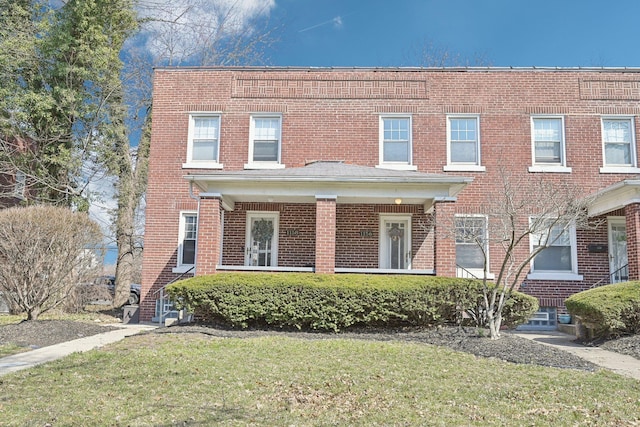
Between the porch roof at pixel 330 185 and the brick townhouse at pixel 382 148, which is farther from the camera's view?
the brick townhouse at pixel 382 148

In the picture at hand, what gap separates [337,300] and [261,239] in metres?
4.81

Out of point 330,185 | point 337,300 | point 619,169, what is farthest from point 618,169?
point 337,300

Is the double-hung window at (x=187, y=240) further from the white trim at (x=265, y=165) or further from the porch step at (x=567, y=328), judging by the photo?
the porch step at (x=567, y=328)

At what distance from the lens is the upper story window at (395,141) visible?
1471cm

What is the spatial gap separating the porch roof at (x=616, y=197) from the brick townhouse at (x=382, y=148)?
0.70 meters

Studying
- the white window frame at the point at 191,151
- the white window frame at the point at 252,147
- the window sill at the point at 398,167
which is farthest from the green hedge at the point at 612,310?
the white window frame at the point at 191,151

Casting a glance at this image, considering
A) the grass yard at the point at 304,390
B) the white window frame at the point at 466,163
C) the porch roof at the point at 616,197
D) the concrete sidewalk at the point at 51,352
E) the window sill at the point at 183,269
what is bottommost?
the concrete sidewalk at the point at 51,352

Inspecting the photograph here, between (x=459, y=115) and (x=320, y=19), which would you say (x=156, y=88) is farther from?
(x=320, y=19)

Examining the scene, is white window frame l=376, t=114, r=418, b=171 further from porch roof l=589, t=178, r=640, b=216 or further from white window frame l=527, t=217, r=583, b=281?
porch roof l=589, t=178, r=640, b=216

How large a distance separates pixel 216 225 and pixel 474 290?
19.5ft

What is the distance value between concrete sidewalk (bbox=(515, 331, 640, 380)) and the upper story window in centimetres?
598

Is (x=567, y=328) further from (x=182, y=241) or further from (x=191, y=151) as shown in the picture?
(x=191, y=151)

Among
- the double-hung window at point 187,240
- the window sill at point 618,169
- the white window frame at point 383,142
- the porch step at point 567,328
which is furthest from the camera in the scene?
the white window frame at point 383,142

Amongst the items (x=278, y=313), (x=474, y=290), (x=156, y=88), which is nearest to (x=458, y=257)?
(x=474, y=290)
